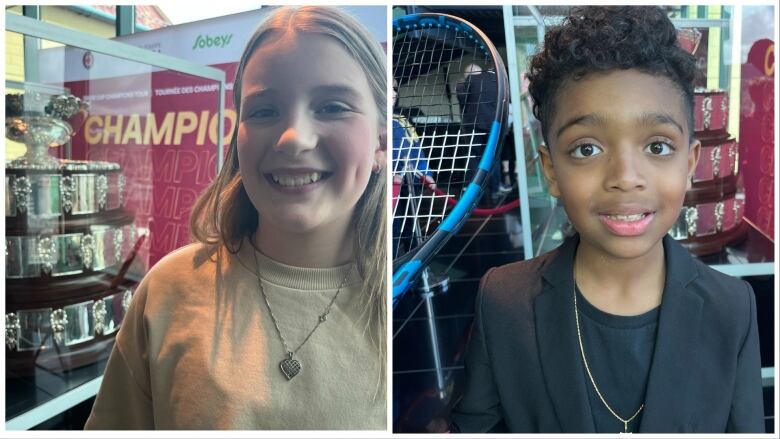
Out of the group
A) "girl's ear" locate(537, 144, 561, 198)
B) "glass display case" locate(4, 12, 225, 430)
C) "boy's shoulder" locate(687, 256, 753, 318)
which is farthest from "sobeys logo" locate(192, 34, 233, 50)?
"boy's shoulder" locate(687, 256, 753, 318)

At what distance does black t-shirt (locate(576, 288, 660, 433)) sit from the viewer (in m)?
1.49

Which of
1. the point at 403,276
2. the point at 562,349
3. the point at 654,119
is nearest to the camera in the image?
the point at 654,119

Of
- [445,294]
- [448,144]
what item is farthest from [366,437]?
[448,144]

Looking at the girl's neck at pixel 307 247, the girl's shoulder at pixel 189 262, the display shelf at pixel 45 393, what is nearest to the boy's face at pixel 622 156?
the girl's neck at pixel 307 247

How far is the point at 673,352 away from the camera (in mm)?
1464

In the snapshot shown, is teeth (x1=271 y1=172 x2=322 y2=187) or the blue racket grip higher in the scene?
teeth (x1=271 y1=172 x2=322 y2=187)

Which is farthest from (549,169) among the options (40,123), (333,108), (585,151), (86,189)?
(40,123)

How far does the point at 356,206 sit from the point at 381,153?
15 cm

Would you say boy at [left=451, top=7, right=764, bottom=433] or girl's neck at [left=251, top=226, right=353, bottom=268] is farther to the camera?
girl's neck at [left=251, top=226, right=353, bottom=268]

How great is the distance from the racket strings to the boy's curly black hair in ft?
0.72

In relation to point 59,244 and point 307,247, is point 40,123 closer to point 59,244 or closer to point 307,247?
point 59,244

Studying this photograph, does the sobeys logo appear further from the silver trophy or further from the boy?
the boy

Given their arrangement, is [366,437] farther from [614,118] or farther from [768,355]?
[768,355]

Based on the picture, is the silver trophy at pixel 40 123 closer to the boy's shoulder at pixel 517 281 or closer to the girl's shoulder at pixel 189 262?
the girl's shoulder at pixel 189 262
